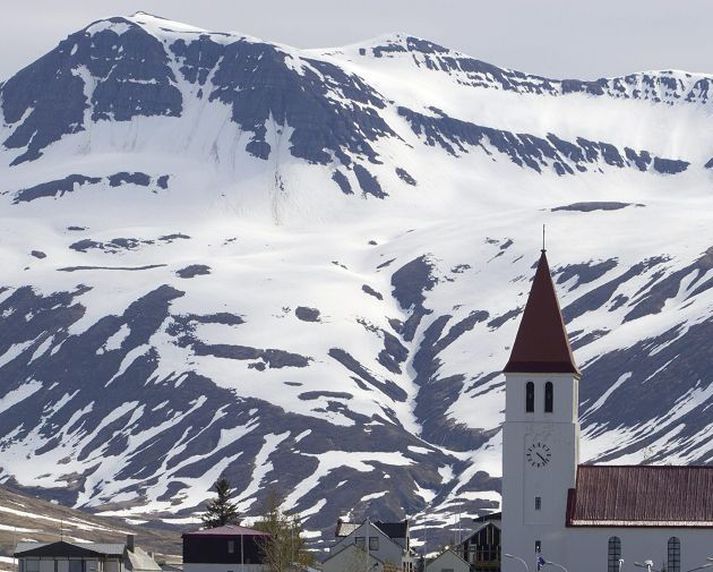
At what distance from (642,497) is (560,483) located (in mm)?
5535

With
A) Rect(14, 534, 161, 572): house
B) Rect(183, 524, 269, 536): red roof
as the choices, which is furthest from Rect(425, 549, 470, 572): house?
Rect(14, 534, 161, 572): house

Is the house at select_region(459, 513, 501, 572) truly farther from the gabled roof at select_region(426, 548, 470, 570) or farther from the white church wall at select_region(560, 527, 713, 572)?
the white church wall at select_region(560, 527, 713, 572)

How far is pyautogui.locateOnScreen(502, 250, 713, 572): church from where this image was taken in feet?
530

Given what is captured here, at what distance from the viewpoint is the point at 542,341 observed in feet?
541

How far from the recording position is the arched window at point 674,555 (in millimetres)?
159875

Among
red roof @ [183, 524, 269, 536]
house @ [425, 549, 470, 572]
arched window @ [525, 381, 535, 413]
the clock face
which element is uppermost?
arched window @ [525, 381, 535, 413]

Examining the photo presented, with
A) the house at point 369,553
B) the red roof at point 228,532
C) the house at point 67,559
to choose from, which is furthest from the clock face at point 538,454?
the house at point 67,559

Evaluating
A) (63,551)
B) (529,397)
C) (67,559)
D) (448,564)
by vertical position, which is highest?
(529,397)

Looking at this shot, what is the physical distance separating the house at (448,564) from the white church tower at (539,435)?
1803cm

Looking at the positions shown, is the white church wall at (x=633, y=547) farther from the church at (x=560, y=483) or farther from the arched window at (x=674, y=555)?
the arched window at (x=674, y=555)

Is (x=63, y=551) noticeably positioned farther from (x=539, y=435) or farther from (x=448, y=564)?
(x=539, y=435)

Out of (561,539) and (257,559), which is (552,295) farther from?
(257,559)

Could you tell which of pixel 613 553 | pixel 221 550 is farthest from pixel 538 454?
pixel 221 550

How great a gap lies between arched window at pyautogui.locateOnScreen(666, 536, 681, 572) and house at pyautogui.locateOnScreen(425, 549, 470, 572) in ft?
80.4
